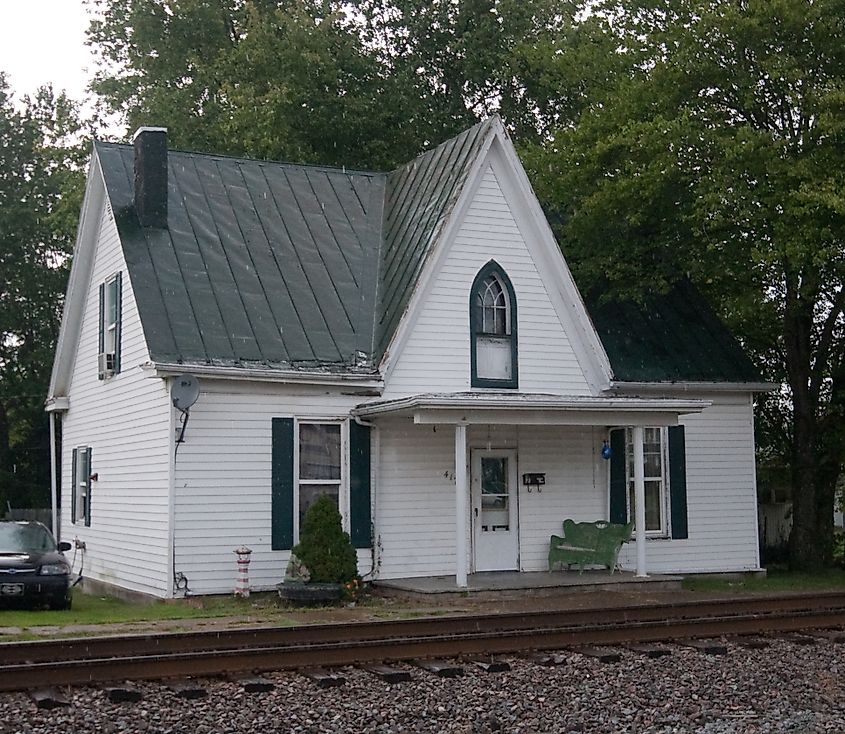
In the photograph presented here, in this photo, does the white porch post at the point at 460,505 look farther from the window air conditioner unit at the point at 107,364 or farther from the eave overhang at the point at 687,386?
the window air conditioner unit at the point at 107,364

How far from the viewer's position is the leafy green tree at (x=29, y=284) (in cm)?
3516

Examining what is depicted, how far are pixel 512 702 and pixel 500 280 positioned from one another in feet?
36.6

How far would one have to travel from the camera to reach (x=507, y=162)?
20.0m

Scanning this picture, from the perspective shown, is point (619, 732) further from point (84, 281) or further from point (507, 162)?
point (84, 281)

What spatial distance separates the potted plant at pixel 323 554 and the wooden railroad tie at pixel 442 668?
5.67m

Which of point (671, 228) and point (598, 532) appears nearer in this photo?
point (598, 532)

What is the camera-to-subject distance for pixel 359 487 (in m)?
18.3

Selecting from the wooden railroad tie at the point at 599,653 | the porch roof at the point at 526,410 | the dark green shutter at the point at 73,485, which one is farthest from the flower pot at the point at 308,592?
the dark green shutter at the point at 73,485

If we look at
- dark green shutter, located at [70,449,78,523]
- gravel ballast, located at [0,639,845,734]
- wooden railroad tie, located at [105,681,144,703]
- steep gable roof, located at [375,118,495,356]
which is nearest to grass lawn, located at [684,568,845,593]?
steep gable roof, located at [375,118,495,356]

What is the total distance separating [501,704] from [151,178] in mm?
12747

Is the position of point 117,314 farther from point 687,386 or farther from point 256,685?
point 256,685

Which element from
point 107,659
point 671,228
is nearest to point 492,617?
point 107,659

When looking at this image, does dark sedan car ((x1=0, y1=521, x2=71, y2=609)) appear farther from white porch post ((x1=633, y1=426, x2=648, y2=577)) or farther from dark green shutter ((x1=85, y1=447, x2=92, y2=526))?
white porch post ((x1=633, y1=426, x2=648, y2=577))

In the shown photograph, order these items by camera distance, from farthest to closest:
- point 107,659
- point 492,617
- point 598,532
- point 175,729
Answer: point 598,532 < point 492,617 < point 107,659 < point 175,729
